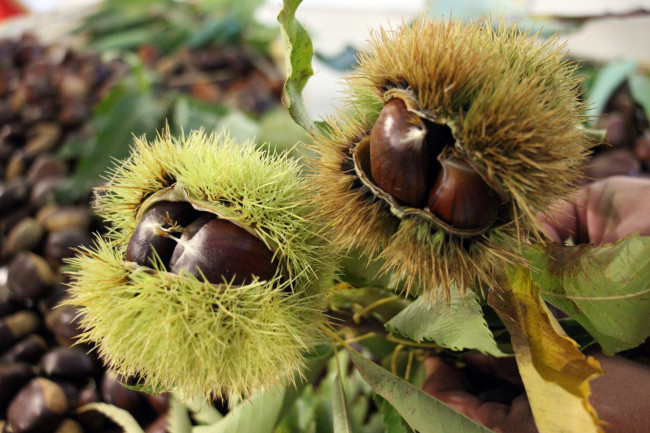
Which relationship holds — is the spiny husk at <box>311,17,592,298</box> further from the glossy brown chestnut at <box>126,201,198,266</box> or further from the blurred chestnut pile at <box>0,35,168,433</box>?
the blurred chestnut pile at <box>0,35,168,433</box>

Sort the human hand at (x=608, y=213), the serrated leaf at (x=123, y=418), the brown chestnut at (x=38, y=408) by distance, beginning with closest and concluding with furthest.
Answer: the human hand at (x=608, y=213) < the serrated leaf at (x=123, y=418) < the brown chestnut at (x=38, y=408)

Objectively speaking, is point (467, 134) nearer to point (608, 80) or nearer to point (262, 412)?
point (262, 412)

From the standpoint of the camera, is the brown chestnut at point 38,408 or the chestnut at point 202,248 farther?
the brown chestnut at point 38,408

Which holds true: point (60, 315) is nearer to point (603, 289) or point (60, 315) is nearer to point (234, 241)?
point (234, 241)

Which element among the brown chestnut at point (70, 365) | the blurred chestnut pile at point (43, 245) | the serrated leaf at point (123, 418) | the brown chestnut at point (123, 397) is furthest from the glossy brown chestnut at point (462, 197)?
the brown chestnut at point (70, 365)

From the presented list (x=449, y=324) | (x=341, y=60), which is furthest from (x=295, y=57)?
(x=341, y=60)

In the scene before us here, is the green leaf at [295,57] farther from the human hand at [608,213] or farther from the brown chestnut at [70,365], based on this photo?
the brown chestnut at [70,365]
